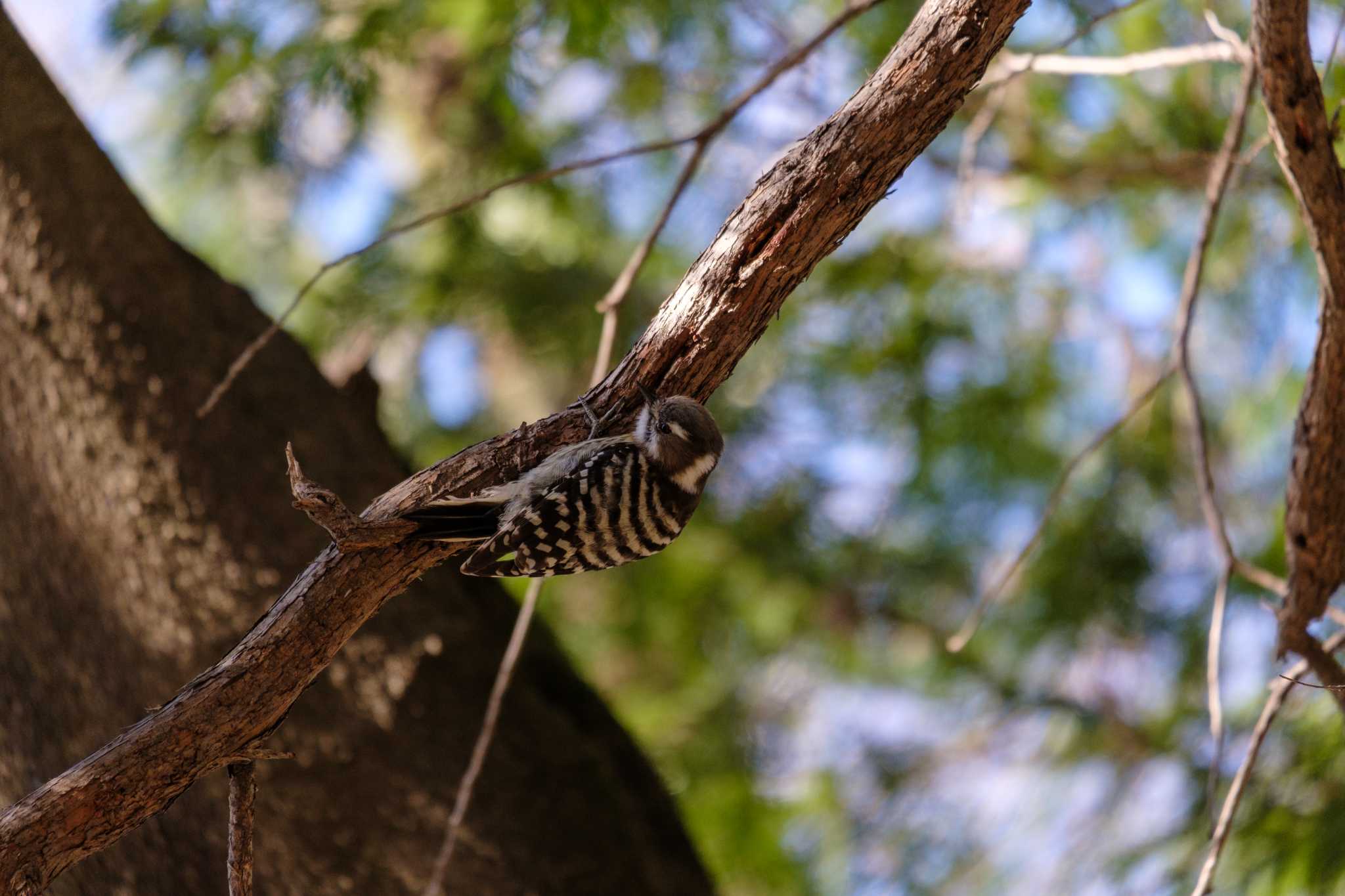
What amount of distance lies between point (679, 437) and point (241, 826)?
1.19 m

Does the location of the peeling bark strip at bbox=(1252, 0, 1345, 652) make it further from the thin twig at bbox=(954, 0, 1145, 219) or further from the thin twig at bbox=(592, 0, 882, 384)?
the thin twig at bbox=(592, 0, 882, 384)

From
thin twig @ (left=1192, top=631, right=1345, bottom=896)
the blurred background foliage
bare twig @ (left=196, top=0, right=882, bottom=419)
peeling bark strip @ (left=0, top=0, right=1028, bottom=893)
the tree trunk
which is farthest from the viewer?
the blurred background foliage

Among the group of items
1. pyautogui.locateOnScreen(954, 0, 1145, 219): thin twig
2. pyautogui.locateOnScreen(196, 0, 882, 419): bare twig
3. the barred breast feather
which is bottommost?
the barred breast feather

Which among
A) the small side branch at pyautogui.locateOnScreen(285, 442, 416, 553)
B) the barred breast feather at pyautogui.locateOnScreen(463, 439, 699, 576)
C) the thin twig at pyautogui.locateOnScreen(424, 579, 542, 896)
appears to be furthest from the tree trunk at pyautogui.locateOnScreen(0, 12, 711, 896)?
the small side branch at pyautogui.locateOnScreen(285, 442, 416, 553)

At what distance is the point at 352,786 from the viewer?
3.36 metres

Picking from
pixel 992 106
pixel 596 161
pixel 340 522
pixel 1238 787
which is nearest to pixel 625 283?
pixel 596 161

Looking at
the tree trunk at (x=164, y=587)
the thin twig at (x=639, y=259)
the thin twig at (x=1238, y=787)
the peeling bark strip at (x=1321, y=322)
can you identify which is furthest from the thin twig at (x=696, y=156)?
the thin twig at (x=1238, y=787)

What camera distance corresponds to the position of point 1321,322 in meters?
2.59

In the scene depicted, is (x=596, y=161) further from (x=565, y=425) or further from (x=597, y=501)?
(x=597, y=501)

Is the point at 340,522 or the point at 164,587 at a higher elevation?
the point at 164,587

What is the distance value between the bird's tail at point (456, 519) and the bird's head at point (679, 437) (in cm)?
40

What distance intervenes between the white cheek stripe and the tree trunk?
1041 mm

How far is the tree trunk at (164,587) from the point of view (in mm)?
3299

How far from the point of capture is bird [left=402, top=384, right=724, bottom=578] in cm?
260
